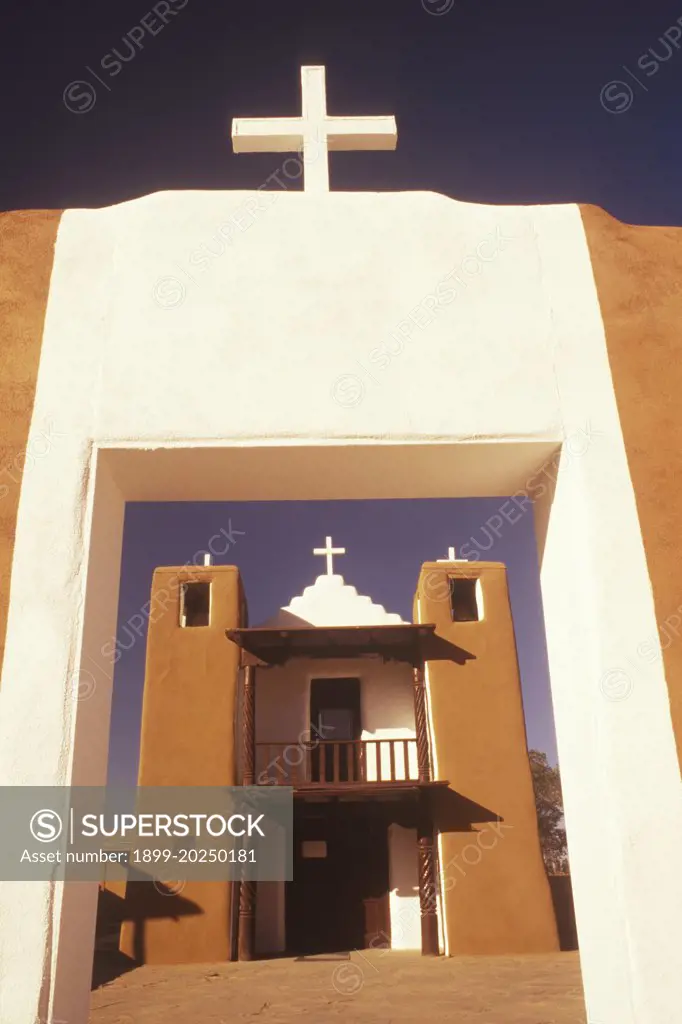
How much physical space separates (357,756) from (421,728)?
1.67 meters

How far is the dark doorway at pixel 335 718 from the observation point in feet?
49.6

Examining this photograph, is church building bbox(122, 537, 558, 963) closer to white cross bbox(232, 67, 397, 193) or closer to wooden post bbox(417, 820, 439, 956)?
wooden post bbox(417, 820, 439, 956)

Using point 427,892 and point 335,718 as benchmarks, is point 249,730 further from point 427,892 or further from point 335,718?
point 427,892

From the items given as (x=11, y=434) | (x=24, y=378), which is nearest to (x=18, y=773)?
(x=11, y=434)

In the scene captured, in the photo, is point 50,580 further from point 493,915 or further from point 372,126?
point 493,915

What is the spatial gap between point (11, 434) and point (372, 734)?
12966 millimetres

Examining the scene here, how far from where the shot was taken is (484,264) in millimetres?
3764

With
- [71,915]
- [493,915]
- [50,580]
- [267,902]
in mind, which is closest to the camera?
[71,915]

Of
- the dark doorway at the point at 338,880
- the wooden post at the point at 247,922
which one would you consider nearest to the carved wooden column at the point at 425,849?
the dark doorway at the point at 338,880

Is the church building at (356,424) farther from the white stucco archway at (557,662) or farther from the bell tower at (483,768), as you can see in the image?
the bell tower at (483,768)

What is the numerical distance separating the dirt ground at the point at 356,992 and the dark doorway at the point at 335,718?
3365 millimetres

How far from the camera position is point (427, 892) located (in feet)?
42.7

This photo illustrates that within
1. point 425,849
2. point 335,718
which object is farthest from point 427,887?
point 335,718

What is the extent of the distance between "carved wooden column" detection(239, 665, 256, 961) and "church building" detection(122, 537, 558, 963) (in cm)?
4
